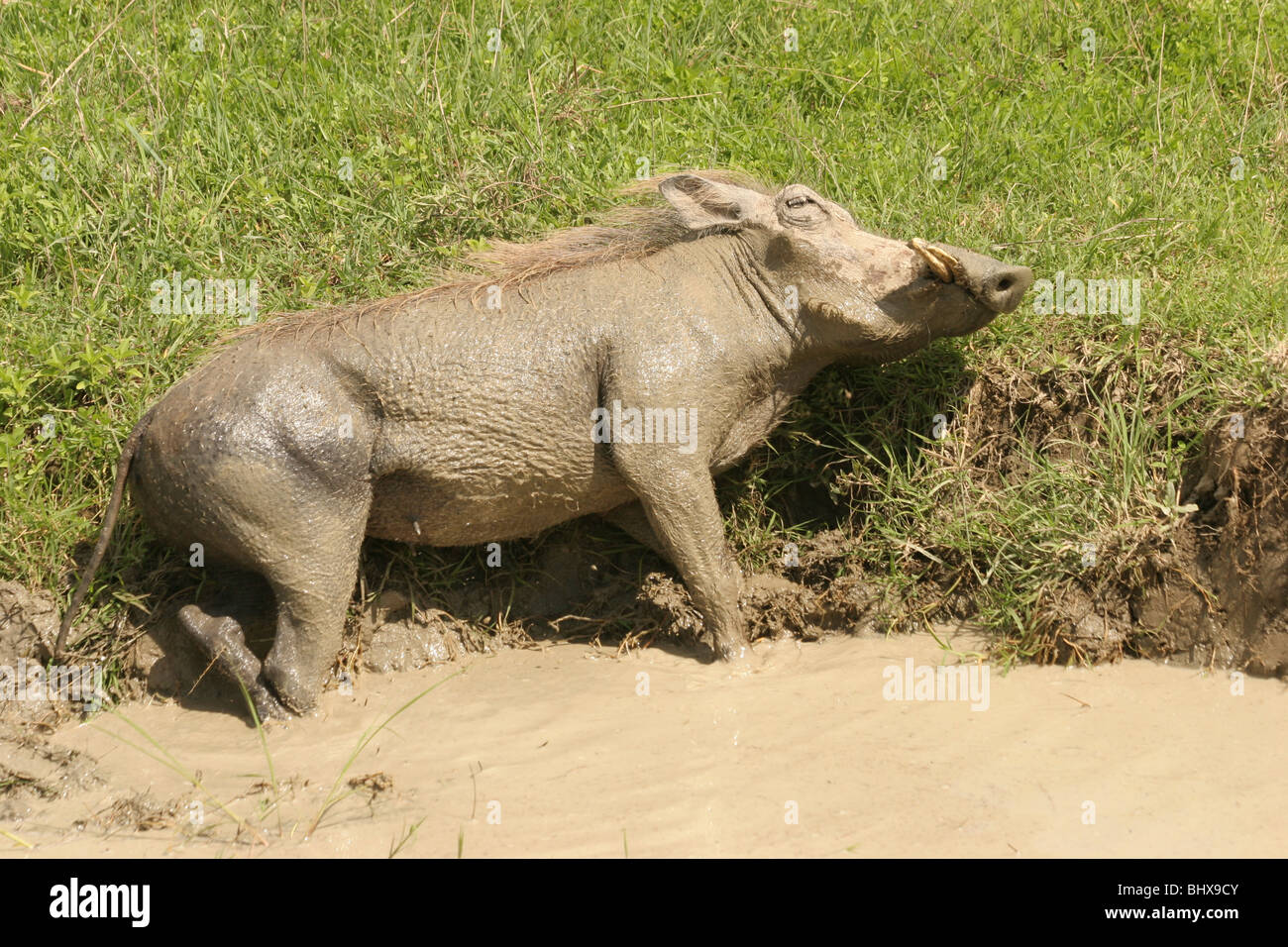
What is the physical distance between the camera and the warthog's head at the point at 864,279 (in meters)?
4.98

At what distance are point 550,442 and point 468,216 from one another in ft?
5.22

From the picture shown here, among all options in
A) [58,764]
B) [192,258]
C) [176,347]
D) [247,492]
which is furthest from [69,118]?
[58,764]

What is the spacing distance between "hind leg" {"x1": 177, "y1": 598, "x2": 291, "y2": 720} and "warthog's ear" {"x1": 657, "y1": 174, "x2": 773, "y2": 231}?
2335 mm

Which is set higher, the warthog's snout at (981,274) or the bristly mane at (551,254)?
the bristly mane at (551,254)

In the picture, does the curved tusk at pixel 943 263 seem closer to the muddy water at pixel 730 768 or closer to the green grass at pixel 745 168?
the green grass at pixel 745 168

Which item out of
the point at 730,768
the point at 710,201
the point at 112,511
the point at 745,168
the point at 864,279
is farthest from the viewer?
the point at 745,168

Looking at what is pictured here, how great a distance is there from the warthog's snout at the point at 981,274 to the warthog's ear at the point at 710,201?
2.20 feet

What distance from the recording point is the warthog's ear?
5316mm

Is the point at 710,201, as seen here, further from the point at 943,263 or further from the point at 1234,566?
the point at 1234,566

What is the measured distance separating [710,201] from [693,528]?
1326 mm

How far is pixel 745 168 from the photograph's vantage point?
20.4 ft

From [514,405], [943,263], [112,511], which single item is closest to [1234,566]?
[943,263]

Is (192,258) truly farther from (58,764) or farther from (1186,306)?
(1186,306)

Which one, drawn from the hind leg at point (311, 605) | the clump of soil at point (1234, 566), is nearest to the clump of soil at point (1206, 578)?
the clump of soil at point (1234, 566)
